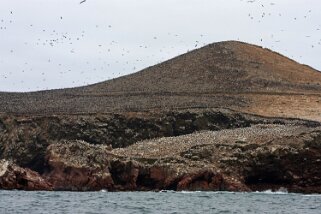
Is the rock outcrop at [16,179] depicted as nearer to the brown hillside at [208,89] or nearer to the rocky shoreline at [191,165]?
the rocky shoreline at [191,165]

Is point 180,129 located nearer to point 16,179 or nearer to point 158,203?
point 16,179

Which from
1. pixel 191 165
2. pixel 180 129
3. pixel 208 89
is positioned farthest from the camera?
pixel 208 89

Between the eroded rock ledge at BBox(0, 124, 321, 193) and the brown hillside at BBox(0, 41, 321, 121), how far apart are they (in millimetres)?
19923

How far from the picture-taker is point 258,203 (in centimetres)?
5778

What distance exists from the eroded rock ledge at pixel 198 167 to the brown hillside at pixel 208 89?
65.4 ft

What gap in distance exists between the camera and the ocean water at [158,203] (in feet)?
169

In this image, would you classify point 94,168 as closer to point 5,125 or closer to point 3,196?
point 3,196

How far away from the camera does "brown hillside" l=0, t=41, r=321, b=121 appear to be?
3944 inches

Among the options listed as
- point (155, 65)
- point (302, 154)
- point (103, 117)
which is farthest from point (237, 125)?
point (155, 65)

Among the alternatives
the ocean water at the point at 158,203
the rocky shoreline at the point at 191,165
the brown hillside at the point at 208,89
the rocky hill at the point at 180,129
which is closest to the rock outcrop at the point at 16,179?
the rocky shoreline at the point at 191,165

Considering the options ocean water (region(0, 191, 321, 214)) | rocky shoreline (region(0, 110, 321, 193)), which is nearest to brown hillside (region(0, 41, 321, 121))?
rocky shoreline (region(0, 110, 321, 193))

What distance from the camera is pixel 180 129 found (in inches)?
3654

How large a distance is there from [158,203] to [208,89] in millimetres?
55255

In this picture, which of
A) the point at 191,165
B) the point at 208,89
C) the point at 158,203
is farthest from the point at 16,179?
the point at 208,89
